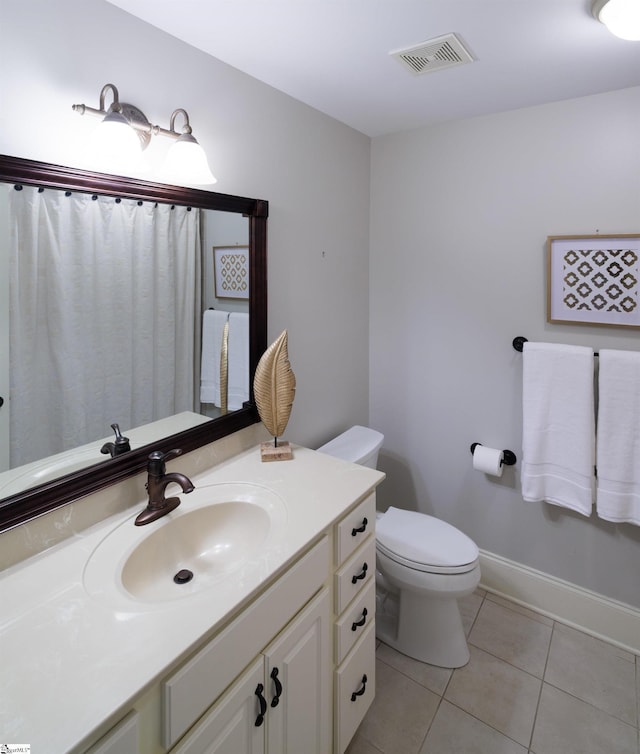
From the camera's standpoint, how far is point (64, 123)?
109cm

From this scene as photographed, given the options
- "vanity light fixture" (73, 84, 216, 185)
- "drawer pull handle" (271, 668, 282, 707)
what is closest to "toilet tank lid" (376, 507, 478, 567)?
"drawer pull handle" (271, 668, 282, 707)

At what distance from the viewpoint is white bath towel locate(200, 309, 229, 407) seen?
1.51 meters

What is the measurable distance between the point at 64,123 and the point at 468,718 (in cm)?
225

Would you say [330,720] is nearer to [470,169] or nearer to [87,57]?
[87,57]

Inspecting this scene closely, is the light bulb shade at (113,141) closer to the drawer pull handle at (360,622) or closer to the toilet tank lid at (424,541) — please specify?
the drawer pull handle at (360,622)

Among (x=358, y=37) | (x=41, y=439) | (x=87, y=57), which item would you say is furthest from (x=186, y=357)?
(x=358, y=37)

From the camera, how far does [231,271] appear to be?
1.58 meters

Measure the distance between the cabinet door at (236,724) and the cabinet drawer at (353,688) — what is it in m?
0.39

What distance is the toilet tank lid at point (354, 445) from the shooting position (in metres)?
1.99

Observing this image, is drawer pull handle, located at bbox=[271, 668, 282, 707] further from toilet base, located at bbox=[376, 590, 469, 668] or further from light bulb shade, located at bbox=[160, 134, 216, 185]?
light bulb shade, located at bbox=[160, 134, 216, 185]

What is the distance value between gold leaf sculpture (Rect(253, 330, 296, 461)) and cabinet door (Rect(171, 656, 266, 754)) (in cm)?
72

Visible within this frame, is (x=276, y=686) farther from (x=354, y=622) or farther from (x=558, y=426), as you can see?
(x=558, y=426)

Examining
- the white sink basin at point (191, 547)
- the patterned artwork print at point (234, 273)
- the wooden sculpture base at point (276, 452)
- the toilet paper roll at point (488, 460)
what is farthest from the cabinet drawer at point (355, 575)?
the patterned artwork print at point (234, 273)

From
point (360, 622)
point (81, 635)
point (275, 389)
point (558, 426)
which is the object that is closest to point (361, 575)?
point (360, 622)
